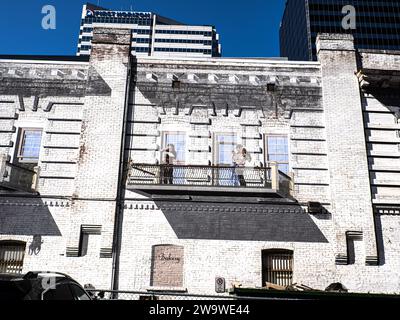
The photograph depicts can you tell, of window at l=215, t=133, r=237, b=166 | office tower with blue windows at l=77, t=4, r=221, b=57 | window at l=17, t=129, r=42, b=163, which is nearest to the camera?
window at l=17, t=129, r=42, b=163

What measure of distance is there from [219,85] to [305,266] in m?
8.05

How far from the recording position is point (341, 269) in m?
15.5

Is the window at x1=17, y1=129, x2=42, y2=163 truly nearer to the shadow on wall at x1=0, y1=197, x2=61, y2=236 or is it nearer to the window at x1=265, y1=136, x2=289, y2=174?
the shadow on wall at x1=0, y1=197, x2=61, y2=236

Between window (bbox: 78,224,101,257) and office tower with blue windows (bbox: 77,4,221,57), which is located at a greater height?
office tower with blue windows (bbox: 77,4,221,57)

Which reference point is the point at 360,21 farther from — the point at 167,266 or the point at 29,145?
the point at 167,266

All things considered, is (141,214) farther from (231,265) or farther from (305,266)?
(305,266)

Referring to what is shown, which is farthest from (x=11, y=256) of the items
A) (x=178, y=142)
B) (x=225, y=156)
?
(x=225, y=156)

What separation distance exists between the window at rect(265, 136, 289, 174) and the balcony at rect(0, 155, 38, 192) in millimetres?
9142

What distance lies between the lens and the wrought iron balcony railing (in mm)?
16016

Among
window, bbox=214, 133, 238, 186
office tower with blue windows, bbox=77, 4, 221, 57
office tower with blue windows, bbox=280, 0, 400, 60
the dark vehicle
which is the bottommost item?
the dark vehicle

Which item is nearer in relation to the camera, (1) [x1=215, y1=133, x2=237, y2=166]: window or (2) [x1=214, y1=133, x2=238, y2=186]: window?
(2) [x1=214, y1=133, x2=238, y2=186]: window

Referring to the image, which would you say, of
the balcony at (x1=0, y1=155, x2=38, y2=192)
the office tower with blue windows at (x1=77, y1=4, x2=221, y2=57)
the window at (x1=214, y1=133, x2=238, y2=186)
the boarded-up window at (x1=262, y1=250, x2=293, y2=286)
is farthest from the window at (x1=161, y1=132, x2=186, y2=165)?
the office tower with blue windows at (x1=77, y1=4, x2=221, y2=57)

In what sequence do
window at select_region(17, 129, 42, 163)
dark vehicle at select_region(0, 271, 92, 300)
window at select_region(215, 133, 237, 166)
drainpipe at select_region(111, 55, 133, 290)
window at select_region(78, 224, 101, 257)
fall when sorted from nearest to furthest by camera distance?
dark vehicle at select_region(0, 271, 92, 300) < drainpipe at select_region(111, 55, 133, 290) < window at select_region(78, 224, 101, 257) < window at select_region(17, 129, 42, 163) < window at select_region(215, 133, 237, 166)
